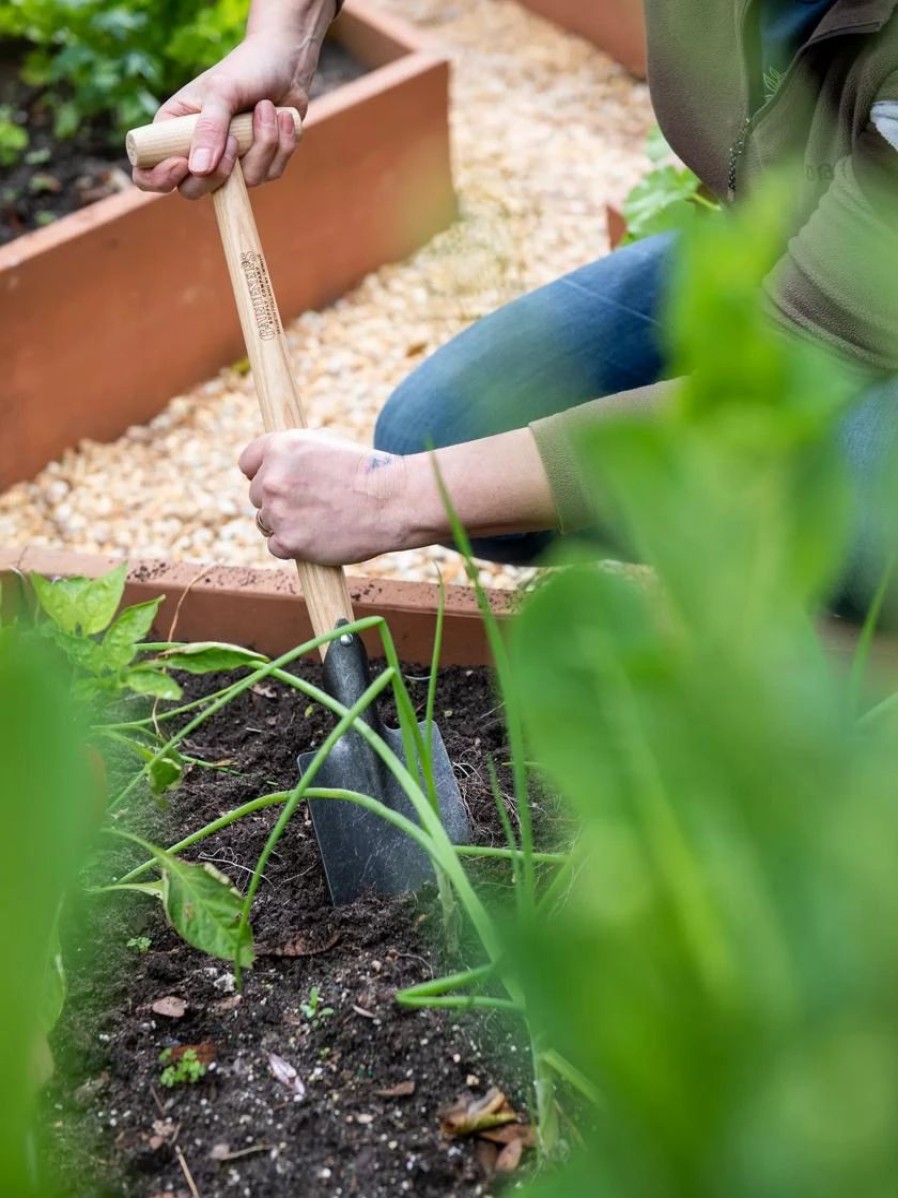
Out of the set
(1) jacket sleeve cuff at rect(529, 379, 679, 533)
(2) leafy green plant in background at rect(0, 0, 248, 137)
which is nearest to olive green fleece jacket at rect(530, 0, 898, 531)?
(1) jacket sleeve cuff at rect(529, 379, 679, 533)

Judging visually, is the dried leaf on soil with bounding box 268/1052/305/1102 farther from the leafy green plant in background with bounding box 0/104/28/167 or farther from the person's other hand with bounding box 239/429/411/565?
the leafy green plant in background with bounding box 0/104/28/167

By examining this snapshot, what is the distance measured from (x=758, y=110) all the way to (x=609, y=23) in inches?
79.7

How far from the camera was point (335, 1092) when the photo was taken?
0.83 m

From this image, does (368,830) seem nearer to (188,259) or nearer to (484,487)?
(484,487)

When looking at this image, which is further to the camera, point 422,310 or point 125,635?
point 422,310

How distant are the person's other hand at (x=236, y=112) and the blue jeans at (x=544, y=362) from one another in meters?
0.32

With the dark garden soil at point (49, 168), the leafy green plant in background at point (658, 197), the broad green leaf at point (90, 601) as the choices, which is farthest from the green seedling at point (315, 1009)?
the dark garden soil at point (49, 168)

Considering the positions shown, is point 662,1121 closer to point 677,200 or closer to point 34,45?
point 677,200

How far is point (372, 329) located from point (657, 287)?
88 centimetres

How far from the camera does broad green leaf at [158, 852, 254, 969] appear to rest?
2.67 ft

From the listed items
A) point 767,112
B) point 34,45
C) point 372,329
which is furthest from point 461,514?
point 34,45

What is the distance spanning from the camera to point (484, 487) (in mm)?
1108

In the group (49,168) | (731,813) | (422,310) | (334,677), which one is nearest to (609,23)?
(422,310)

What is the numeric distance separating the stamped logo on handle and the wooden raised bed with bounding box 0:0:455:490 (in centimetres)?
79
